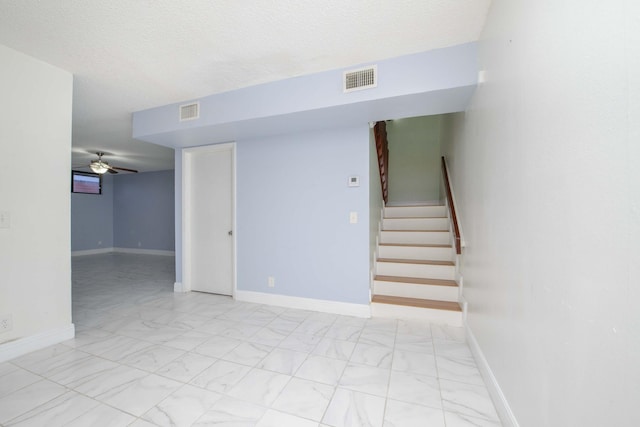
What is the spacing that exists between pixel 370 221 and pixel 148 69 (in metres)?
2.69

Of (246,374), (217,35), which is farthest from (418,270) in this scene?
(217,35)

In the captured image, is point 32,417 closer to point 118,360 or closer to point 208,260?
point 118,360

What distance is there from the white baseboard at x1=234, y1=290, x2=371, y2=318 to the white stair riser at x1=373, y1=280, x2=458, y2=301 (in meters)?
0.33

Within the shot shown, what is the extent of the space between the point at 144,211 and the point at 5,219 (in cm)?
626

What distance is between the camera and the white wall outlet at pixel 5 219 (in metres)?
1.90

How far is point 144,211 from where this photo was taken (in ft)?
24.4

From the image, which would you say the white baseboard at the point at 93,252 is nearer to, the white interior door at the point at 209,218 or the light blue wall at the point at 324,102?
the white interior door at the point at 209,218

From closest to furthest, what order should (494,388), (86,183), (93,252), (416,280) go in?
(494,388) → (416,280) → (86,183) → (93,252)

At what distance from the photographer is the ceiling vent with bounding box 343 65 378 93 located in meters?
2.11

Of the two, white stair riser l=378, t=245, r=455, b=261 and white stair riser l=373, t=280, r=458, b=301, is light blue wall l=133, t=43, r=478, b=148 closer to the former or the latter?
white stair riser l=378, t=245, r=455, b=261

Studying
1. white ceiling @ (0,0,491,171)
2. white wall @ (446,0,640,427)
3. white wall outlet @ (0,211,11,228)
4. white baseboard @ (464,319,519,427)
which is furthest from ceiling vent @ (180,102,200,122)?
white baseboard @ (464,319,519,427)

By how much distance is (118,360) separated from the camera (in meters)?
1.92

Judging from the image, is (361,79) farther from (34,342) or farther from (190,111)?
(34,342)

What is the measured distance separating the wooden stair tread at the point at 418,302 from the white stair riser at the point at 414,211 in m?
1.59
